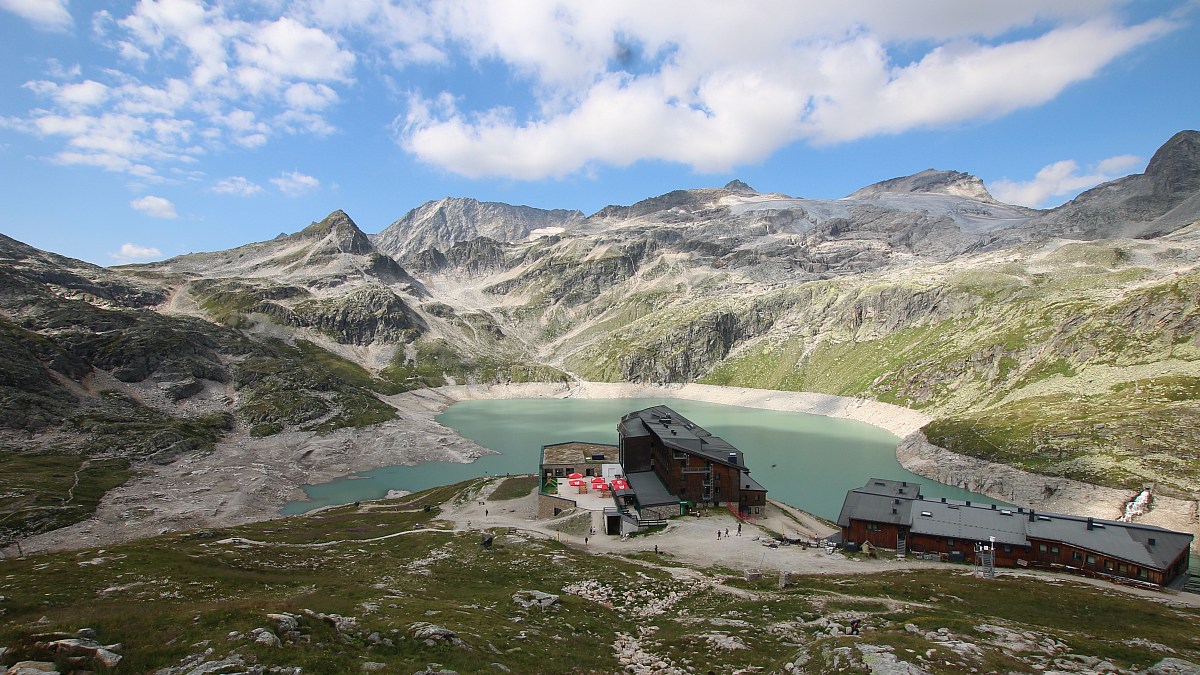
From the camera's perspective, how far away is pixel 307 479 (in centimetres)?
9475

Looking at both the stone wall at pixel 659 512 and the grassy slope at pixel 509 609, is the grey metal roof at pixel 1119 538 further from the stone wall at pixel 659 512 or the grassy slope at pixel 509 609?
the stone wall at pixel 659 512

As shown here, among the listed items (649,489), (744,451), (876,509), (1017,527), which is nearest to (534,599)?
(649,489)

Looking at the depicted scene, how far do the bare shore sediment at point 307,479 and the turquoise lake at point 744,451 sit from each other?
11.4ft

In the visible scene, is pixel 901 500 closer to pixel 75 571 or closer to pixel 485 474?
pixel 75 571

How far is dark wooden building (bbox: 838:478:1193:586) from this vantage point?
39469mm

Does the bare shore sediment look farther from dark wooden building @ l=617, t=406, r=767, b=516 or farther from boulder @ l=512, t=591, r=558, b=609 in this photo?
boulder @ l=512, t=591, r=558, b=609

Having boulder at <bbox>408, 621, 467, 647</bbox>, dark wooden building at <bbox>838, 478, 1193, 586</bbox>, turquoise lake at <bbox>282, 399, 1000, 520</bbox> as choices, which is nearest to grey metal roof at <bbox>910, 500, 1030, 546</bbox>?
dark wooden building at <bbox>838, 478, 1193, 586</bbox>

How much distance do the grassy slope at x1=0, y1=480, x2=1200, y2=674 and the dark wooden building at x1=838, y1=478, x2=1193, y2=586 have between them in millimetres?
6798

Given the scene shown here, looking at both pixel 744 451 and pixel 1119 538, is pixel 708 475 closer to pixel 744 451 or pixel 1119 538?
pixel 1119 538

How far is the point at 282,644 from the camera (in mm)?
15219

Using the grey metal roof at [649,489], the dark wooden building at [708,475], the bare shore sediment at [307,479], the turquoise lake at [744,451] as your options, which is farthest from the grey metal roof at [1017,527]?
the bare shore sediment at [307,479]

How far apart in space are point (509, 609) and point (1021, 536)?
41480 millimetres

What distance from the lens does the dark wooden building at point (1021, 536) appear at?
3947 cm

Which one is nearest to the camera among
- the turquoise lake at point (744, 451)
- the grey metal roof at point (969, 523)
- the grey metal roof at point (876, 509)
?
the grey metal roof at point (969, 523)
